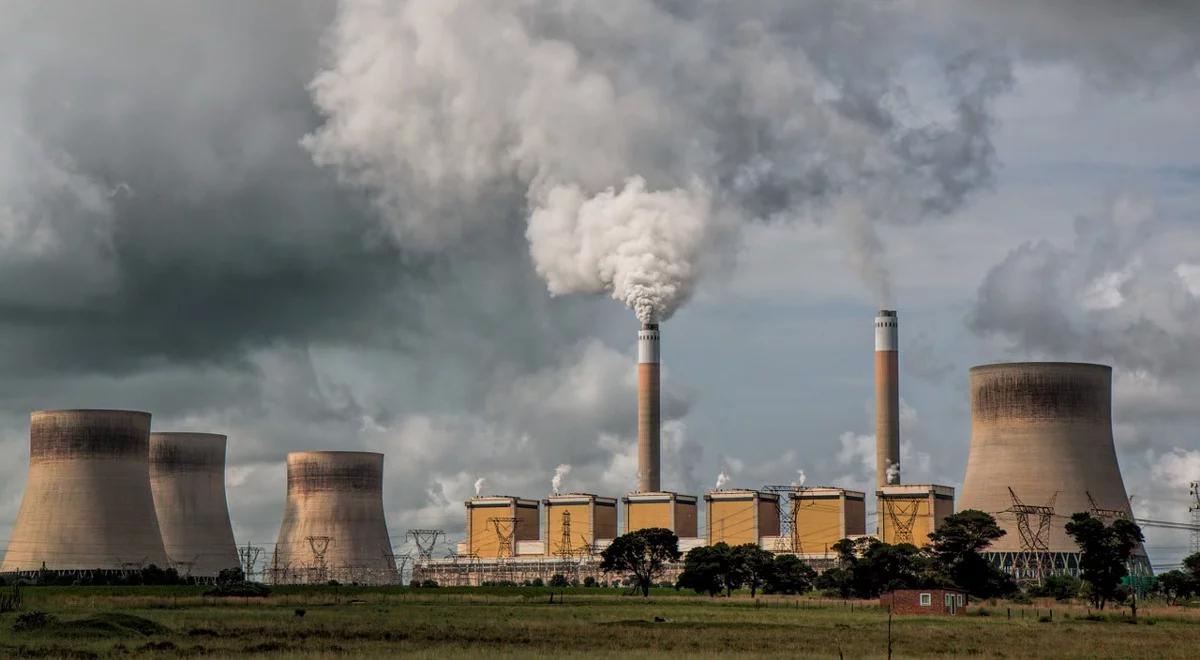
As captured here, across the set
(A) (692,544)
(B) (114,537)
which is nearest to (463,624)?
(B) (114,537)

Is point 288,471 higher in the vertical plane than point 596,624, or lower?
higher

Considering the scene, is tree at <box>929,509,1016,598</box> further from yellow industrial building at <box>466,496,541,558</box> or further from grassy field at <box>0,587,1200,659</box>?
yellow industrial building at <box>466,496,541,558</box>

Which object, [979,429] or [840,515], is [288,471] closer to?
[840,515]

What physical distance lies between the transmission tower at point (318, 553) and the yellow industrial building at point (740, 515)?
98.2ft

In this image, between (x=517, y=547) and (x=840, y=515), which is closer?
(x=840, y=515)

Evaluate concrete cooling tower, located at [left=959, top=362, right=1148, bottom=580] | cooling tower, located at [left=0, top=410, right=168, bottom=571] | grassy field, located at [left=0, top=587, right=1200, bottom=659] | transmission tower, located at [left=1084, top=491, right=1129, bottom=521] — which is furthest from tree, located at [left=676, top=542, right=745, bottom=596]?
cooling tower, located at [left=0, top=410, right=168, bottom=571]

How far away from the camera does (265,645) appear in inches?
1348

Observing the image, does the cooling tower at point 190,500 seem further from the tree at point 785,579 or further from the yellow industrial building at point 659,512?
the tree at point 785,579

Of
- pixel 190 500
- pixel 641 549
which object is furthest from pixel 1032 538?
pixel 190 500

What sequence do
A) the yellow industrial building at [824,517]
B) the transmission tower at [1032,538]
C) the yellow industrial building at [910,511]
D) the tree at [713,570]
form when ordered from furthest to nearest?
the yellow industrial building at [824,517] < the yellow industrial building at [910,511] < the transmission tower at [1032,538] < the tree at [713,570]

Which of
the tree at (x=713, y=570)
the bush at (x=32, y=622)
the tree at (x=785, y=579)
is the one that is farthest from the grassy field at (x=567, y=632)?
the tree at (x=785, y=579)

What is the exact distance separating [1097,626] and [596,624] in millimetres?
15971

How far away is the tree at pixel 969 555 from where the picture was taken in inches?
2972

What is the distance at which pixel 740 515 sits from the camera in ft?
395
